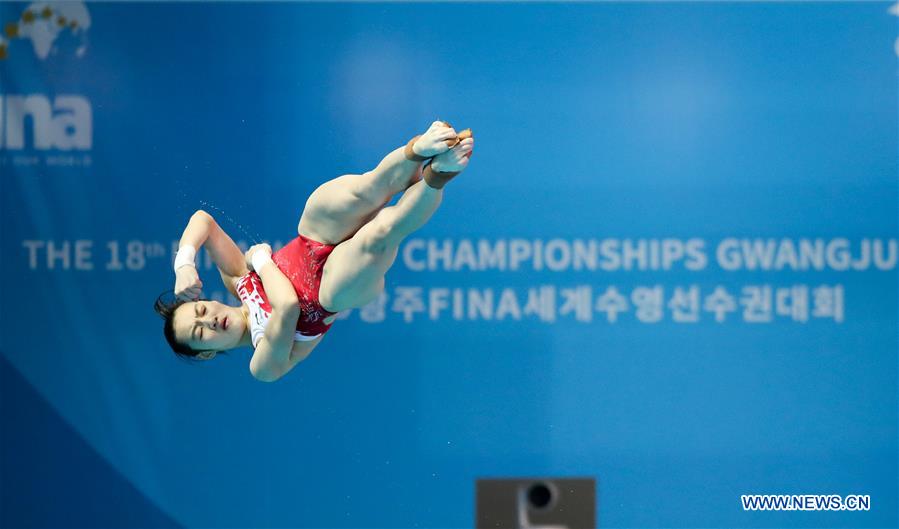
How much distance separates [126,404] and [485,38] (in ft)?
7.33

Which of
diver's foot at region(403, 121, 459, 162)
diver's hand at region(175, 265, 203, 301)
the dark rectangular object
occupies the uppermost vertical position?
diver's foot at region(403, 121, 459, 162)

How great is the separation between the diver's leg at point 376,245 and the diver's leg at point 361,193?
5cm

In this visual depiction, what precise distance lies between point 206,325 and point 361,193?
0.64 m

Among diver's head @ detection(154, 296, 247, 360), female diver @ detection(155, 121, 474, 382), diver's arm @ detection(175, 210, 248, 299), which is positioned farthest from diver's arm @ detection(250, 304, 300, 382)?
diver's arm @ detection(175, 210, 248, 299)

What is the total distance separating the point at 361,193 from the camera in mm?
3133

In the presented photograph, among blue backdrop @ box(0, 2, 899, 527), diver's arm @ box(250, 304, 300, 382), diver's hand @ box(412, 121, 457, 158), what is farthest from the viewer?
blue backdrop @ box(0, 2, 899, 527)

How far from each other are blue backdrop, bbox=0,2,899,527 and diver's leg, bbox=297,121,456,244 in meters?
1.32

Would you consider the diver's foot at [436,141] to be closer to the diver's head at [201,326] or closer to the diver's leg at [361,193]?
the diver's leg at [361,193]

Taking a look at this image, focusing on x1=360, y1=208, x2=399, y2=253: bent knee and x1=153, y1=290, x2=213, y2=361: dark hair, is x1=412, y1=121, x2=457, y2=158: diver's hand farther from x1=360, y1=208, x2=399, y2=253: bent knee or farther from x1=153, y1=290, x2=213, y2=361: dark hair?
x1=153, y1=290, x2=213, y2=361: dark hair

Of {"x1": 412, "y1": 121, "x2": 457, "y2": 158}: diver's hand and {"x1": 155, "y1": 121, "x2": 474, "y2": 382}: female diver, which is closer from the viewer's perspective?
{"x1": 412, "y1": 121, "x2": 457, "y2": 158}: diver's hand

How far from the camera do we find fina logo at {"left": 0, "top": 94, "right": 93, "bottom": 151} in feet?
15.2

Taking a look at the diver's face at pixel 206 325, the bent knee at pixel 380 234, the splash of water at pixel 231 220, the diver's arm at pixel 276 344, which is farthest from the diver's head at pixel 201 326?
the splash of water at pixel 231 220

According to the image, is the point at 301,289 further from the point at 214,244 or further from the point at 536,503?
the point at 536,503

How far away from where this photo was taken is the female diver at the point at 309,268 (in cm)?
303
